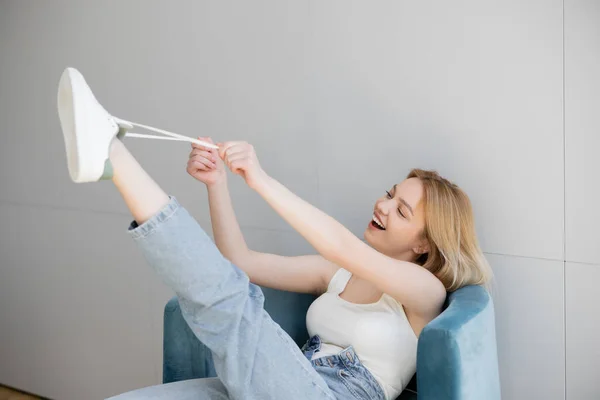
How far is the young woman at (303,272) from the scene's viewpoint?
1.48 meters

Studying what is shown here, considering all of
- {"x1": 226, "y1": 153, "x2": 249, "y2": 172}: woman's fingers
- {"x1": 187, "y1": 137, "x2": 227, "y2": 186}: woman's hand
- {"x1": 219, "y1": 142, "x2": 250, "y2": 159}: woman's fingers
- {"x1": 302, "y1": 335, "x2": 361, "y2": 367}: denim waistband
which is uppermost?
{"x1": 219, "y1": 142, "x2": 250, "y2": 159}: woman's fingers

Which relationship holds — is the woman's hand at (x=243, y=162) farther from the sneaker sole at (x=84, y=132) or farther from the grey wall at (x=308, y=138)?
the grey wall at (x=308, y=138)

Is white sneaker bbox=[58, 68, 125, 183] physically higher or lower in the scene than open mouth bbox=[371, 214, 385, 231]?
higher

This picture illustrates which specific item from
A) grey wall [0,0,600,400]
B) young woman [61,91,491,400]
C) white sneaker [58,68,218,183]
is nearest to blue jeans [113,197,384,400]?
young woman [61,91,491,400]

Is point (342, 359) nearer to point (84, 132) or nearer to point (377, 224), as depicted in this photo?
point (377, 224)

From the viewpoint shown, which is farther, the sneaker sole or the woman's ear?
the woman's ear

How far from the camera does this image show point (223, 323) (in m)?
1.57

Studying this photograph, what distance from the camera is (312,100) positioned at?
2.36 metres

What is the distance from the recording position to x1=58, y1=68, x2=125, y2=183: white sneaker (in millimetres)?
1432

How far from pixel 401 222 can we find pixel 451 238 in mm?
128

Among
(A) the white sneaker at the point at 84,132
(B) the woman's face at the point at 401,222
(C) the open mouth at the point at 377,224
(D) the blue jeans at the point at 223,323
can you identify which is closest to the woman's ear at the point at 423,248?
(B) the woman's face at the point at 401,222

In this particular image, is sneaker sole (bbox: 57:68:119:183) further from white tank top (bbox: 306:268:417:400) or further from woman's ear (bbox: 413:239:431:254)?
woman's ear (bbox: 413:239:431:254)

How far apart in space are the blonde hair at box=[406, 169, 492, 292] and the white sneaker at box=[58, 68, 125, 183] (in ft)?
2.66

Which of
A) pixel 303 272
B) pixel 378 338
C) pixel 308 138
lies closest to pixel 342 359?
pixel 378 338
